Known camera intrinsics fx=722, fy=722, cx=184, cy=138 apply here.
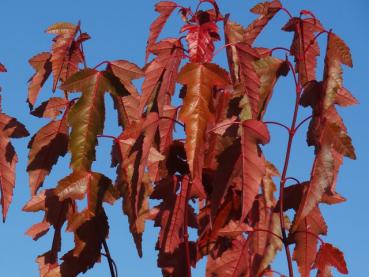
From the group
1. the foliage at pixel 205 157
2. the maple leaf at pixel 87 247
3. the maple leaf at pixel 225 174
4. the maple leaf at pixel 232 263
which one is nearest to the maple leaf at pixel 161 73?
the foliage at pixel 205 157

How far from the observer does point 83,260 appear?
Answer: 188cm

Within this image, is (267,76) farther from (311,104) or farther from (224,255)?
(224,255)

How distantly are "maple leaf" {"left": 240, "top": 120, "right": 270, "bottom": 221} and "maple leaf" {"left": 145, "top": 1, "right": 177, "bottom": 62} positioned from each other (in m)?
0.58

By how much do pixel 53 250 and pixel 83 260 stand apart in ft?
0.77

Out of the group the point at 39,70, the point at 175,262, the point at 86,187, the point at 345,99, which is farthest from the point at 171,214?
the point at 39,70

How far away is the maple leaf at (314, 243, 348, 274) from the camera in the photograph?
1.83m

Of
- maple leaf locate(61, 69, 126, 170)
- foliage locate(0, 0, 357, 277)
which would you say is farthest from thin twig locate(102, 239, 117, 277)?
maple leaf locate(61, 69, 126, 170)

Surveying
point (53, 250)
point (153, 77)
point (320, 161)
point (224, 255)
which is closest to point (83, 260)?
point (53, 250)

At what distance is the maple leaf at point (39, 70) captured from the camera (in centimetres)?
229

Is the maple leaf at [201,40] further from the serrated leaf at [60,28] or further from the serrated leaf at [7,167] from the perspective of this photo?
the serrated leaf at [7,167]

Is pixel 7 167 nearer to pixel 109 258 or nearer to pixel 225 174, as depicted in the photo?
pixel 109 258

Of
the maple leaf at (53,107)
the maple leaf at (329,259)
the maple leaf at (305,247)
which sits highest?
the maple leaf at (53,107)

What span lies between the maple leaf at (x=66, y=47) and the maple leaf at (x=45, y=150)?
0.18m

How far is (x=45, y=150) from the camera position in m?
2.07
